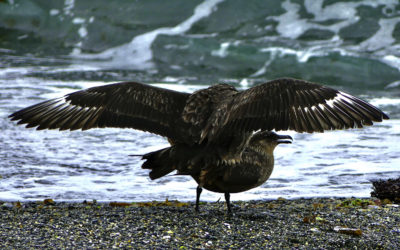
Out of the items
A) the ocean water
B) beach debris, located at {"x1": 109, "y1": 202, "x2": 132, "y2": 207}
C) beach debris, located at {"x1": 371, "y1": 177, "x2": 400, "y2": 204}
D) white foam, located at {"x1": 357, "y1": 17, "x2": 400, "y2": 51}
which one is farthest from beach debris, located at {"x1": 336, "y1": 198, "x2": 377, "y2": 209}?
white foam, located at {"x1": 357, "y1": 17, "x2": 400, "y2": 51}

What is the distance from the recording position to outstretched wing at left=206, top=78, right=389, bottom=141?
→ 528 centimetres

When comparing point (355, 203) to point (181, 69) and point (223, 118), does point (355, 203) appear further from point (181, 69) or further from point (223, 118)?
point (181, 69)

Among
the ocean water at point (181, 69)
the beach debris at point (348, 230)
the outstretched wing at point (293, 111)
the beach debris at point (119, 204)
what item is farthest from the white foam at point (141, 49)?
the beach debris at point (348, 230)

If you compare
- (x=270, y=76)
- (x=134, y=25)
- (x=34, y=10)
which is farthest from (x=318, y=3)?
(x=34, y=10)

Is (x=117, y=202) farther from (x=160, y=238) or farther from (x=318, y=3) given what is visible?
(x=318, y=3)

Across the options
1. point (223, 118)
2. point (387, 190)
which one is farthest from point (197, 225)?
point (387, 190)

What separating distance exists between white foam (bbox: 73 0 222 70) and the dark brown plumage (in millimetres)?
10501

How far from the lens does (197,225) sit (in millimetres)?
5336

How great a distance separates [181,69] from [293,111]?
36.3 ft

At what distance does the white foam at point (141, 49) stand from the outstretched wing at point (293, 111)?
11.1m

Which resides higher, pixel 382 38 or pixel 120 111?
pixel 382 38

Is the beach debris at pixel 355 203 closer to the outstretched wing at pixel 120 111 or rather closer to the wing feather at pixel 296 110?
the wing feather at pixel 296 110

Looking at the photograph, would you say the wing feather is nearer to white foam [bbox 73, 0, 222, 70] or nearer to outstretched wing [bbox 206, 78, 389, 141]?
outstretched wing [bbox 206, 78, 389, 141]

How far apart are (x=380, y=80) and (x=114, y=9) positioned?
8.26 meters
